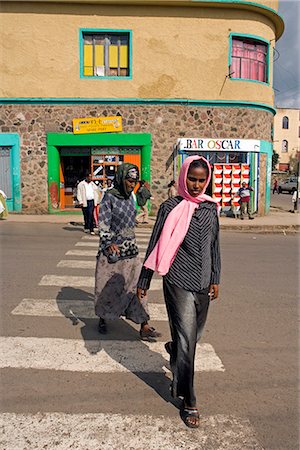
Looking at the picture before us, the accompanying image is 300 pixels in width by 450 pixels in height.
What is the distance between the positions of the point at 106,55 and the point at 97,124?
2.74m

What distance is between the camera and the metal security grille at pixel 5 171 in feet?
55.2

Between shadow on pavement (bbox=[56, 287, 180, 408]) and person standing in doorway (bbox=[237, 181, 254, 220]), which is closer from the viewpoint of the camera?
shadow on pavement (bbox=[56, 287, 180, 408])

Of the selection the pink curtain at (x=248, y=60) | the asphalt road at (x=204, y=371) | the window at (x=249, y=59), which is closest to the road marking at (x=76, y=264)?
the asphalt road at (x=204, y=371)

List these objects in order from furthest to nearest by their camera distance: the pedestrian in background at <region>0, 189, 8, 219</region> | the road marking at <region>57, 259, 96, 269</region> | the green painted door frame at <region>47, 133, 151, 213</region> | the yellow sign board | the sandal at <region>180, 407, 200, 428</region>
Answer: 1. the green painted door frame at <region>47, 133, 151, 213</region>
2. the yellow sign board
3. the pedestrian in background at <region>0, 189, 8, 219</region>
4. the road marking at <region>57, 259, 96, 269</region>
5. the sandal at <region>180, 407, 200, 428</region>

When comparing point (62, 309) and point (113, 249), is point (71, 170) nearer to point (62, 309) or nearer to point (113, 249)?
point (62, 309)

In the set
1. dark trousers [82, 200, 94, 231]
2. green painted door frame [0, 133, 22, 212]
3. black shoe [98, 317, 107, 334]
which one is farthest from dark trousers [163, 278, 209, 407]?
green painted door frame [0, 133, 22, 212]

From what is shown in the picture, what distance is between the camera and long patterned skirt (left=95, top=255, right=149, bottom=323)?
4.68m

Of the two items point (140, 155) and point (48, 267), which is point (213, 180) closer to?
point (140, 155)

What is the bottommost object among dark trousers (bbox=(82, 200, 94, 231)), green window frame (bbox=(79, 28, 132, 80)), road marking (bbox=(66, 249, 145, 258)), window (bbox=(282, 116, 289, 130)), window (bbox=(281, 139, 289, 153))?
road marking (bbox=(66, 249, 145, 258))

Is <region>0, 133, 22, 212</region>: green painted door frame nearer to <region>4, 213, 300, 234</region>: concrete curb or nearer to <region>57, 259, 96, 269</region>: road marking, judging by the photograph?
<region>4, 213, 300, 234</region>: concrete curb

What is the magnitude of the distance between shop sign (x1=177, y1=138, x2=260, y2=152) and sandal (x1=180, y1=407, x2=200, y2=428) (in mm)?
14222

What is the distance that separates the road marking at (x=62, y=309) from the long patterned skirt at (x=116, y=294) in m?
0.67

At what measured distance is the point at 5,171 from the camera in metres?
17.0

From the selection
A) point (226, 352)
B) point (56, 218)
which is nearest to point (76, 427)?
point (226, 352)
